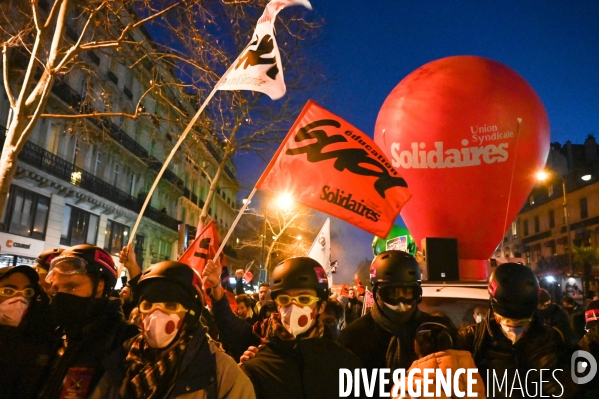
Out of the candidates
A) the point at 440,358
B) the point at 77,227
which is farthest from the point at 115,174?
the point at 440,358

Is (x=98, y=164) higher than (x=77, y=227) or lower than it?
higher

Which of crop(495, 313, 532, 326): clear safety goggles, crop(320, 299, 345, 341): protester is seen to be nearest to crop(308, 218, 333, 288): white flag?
crop(320, 299, 345, 341): protester

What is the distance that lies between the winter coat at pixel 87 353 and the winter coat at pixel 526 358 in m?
2.22

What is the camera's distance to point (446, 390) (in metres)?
2.41

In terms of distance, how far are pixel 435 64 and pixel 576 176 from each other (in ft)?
139

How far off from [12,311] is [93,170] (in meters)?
27.3

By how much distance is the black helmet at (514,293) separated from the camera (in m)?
3.15

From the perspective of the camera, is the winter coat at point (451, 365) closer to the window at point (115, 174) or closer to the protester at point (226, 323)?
the protester at point (226, 323)

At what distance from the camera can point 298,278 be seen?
10.1 ft

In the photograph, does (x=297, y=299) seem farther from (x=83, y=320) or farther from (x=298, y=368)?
(x=83, y=320)

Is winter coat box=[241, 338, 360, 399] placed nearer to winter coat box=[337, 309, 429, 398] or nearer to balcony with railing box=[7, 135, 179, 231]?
winter coat box=[337, 309, 429, 398]

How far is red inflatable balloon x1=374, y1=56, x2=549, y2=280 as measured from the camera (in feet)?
35.5

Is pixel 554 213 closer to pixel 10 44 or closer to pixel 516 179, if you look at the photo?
pixel 516 179

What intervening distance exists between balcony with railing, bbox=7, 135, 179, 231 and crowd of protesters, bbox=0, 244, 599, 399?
1911 cm
